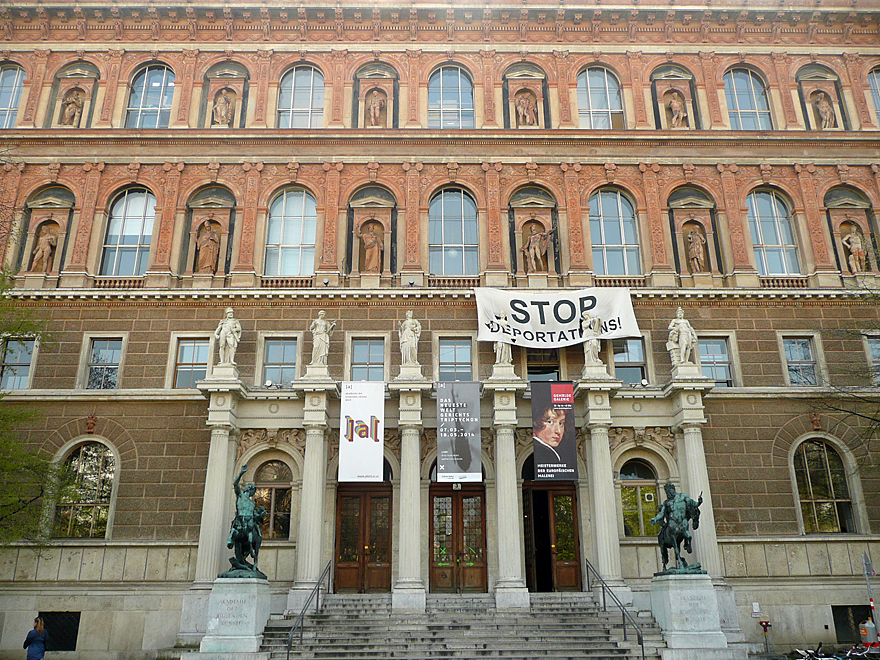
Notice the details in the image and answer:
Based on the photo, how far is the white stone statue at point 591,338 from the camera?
25000 mm

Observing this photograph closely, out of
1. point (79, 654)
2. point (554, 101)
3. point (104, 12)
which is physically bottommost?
point (79, 654)

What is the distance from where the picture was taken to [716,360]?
26.5 metres

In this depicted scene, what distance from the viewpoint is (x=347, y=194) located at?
28500mm

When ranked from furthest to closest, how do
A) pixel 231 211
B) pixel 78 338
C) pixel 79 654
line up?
1. pixel 231 211
2. pixel 78 338
3. pixel 79 654

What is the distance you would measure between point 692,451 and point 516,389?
6198mm

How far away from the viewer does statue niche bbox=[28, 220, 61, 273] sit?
2744 centimetres

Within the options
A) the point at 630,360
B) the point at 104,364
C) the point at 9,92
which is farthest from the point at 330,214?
the point at 9,92

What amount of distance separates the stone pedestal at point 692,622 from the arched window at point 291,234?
16667mm


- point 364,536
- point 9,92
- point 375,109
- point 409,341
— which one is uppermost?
point 9,92

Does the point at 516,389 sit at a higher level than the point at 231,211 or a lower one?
lower

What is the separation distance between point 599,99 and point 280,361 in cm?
1703

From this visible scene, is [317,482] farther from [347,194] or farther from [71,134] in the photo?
[71,134]

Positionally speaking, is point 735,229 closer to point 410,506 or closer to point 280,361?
point 410,506

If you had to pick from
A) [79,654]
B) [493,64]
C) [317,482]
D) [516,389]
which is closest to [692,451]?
[516,389]
